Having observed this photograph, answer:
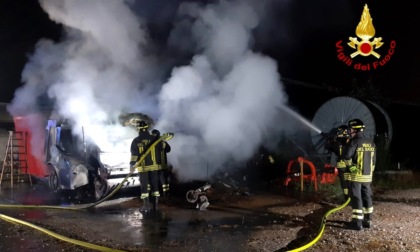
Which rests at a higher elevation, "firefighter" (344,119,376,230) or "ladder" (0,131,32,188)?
"ladder" (0,131,32,188)

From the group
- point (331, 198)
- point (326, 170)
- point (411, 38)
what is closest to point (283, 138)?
point (326, 170)

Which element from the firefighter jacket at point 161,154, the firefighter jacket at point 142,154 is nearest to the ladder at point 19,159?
the firefighter jacket at point 142,154

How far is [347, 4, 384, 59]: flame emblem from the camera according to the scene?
17.0m

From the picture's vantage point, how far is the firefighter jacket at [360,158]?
262 inches

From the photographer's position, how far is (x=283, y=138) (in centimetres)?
1438

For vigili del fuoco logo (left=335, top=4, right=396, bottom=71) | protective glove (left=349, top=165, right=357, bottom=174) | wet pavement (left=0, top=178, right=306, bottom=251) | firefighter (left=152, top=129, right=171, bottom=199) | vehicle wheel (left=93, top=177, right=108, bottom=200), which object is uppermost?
vigili del fuoco logo (left=335, top=4, right=396, bottom=71)

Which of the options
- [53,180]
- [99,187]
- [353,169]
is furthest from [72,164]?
[353,169]

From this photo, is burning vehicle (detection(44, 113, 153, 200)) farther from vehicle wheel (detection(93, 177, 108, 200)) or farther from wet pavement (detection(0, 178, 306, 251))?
wet pavement (detection(0, 178, 306, 251))

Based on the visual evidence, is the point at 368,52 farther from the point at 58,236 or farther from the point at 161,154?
the point at 58,236

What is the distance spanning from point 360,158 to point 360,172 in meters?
0.25

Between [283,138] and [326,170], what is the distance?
12.3 feet

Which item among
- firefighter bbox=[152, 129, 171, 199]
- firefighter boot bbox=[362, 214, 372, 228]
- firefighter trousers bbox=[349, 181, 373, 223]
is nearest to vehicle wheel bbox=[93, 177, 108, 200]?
firefighter bbox=[152, 129, 171, 199]

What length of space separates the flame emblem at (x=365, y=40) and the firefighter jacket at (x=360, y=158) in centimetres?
1192

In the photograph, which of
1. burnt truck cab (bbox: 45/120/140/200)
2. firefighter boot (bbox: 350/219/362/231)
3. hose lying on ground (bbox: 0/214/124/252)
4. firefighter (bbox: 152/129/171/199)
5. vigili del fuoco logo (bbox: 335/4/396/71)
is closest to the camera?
hose lying on ground (bbox: 0/214/124/252)
